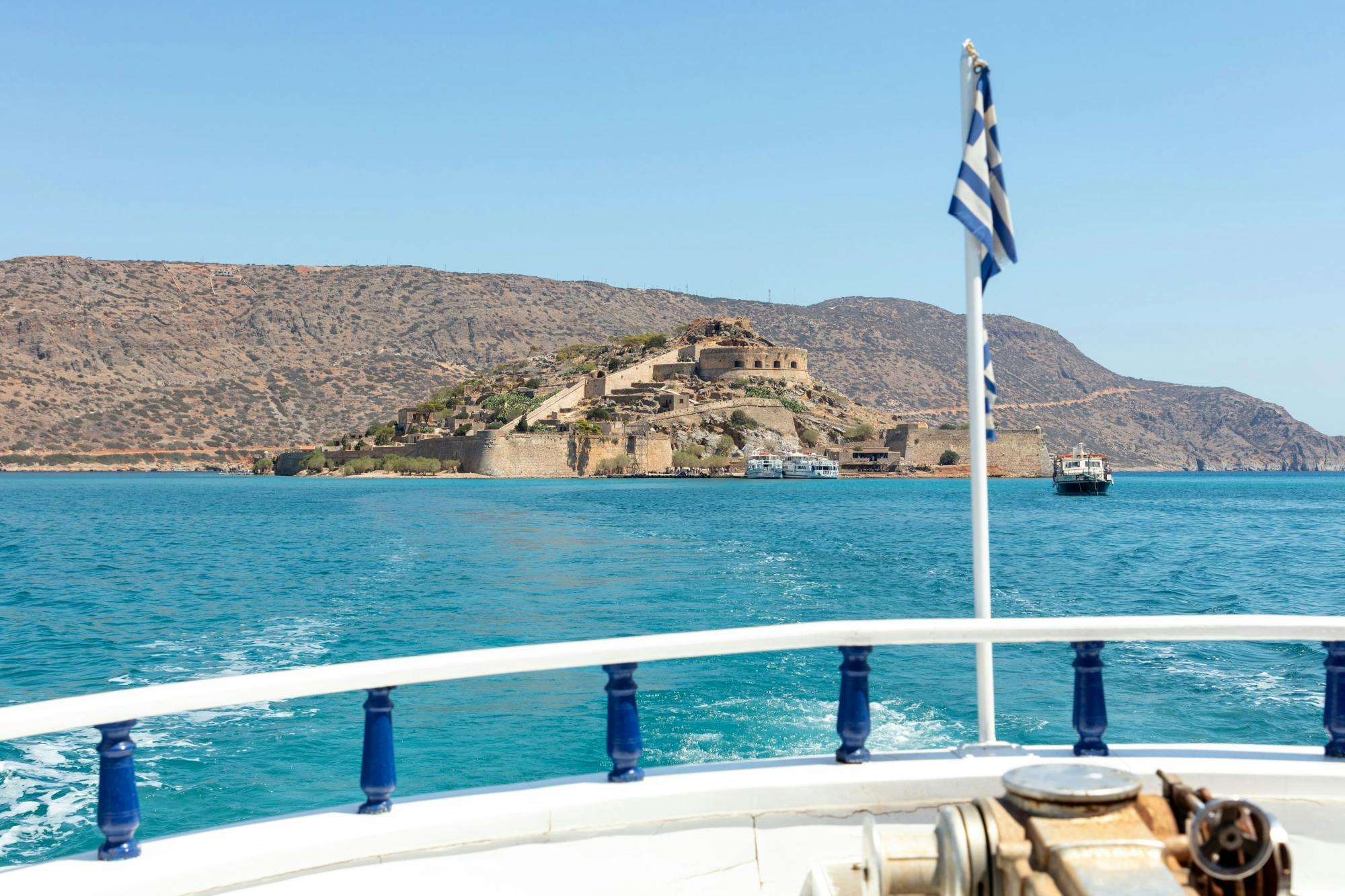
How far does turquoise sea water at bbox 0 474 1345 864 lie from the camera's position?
10445 mm

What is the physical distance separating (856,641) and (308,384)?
158900mm

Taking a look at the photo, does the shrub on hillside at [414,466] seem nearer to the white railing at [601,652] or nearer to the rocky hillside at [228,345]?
the rocky hillside at [228,345]

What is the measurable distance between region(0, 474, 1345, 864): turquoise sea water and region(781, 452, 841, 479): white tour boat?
50487mm

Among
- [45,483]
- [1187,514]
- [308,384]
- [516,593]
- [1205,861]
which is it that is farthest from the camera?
[308,384]

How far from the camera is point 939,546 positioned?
3847cm

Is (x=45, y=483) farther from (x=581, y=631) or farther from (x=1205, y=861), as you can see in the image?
(x=1205, y=861)

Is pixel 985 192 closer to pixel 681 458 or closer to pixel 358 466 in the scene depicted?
pixel 681 458

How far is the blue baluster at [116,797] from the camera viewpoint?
3.58m

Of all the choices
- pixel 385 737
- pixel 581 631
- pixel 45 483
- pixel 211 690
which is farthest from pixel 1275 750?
pixel 45 483

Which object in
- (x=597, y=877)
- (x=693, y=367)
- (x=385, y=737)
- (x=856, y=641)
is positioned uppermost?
(x=693, y=367)

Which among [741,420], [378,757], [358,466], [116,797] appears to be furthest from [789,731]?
[358,466]

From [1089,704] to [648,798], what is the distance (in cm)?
172

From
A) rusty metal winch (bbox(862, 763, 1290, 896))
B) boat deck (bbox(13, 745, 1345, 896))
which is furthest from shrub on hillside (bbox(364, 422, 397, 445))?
rusty metal winch (bbox(862, 763, 1290, 896))

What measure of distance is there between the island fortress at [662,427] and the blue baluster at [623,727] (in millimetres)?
96191
